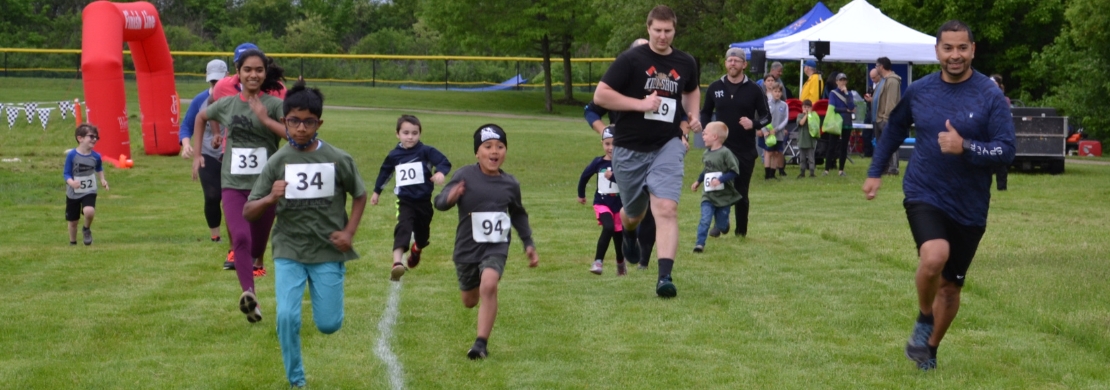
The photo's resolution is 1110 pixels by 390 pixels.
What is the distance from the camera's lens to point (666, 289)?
9109mm

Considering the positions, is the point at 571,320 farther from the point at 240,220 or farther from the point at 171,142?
the point at 171,142

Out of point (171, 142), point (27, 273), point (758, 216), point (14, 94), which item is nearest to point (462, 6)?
point (14, 94)

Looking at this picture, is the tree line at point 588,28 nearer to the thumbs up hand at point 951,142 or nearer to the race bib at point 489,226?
the thumbs up hand at point 951,142

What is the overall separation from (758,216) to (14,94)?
154 feet

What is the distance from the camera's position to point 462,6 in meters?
57.0

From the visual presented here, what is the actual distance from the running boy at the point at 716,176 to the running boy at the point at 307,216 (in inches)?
228

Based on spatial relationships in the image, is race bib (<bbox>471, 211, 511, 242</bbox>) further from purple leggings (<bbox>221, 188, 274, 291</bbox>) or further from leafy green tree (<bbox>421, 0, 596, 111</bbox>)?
leafy green tree (<bbox>421, 0, 596, 111</bbox>)

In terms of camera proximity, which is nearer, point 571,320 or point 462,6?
point 571,320

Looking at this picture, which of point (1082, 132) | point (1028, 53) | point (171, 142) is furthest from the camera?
point (1028, 53)

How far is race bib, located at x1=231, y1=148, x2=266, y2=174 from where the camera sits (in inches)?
335

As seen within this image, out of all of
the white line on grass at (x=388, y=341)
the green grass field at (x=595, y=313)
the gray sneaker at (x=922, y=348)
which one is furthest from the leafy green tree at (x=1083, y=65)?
the gray sneaker at (x=922, y=348)

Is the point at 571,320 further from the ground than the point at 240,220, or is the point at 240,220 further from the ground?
the point at 240,220

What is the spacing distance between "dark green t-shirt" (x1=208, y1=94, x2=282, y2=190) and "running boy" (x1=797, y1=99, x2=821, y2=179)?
1519cm

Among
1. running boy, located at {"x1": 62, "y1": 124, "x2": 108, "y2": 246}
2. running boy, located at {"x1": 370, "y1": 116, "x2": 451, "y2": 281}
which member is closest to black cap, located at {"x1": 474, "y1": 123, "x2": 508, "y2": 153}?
running boy, located at {"x1": 370, "y1": 116, "x2": 451, "y2": 281}
